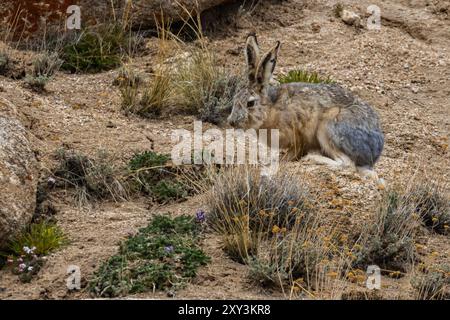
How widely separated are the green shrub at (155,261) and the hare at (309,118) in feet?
5.31

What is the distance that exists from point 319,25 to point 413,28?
137 cm

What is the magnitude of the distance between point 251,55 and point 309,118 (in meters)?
0.87

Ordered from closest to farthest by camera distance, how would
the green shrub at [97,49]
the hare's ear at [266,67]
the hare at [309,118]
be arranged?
1. the hare's ear at [266,67]
2. the hare at [309,118]
3. the green shrub at [97,49]

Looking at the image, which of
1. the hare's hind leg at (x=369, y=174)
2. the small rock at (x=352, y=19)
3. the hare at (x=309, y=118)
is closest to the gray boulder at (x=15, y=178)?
the hare at (x=309, y=118)

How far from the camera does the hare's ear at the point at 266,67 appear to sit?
8.79 meters

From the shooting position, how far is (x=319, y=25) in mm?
12742

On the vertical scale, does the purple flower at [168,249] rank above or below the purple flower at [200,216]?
above

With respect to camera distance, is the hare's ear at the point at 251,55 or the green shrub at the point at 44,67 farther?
the green shrub at the point at 44,67

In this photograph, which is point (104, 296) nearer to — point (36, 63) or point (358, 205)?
point (358, 205)

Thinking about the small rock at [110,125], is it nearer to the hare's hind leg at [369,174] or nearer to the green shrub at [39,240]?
the green shrub at [39,240]

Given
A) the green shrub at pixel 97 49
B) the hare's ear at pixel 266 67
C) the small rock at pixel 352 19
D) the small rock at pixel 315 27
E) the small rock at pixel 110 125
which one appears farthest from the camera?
the small rock at pixel 352 19

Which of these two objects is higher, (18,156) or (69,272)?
(18,156)

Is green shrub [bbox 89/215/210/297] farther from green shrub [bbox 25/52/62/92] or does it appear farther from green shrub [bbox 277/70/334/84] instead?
green shrub [bbox 277/70/334/84]
